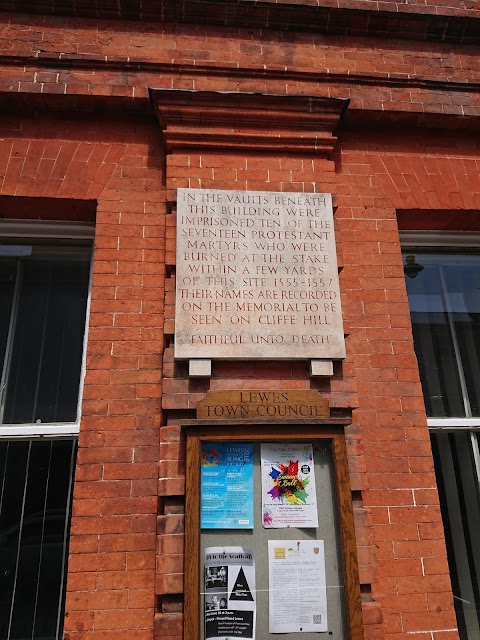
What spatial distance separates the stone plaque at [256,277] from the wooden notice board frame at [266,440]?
426mm

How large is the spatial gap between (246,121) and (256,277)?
1.23m

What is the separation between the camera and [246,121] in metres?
3.58

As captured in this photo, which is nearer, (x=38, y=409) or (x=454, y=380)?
(x=38, y=409)

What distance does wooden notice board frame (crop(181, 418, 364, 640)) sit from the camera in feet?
8.20

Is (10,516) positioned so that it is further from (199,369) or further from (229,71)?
(229,71)

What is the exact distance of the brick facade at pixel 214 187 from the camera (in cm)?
275

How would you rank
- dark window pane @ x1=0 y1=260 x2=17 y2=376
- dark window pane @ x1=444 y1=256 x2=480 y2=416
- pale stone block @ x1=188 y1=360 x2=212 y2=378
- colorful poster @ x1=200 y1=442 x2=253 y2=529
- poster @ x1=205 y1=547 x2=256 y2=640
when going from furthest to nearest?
1. dark window pane @ x1=444 y1=256 x2=480 y2=416
2. dark window pane @ x1=0 y1=260 x2=17 y2=376
3. pale stone block @ x1=188 y1=360 x2=212 y2=378
4. colorful poster @ x1=200 y1=442 x2=253 y2=529
5. poster @ x1=205 y1=547 x2=256 y2=640

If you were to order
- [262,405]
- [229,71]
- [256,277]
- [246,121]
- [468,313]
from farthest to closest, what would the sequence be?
[468,313]
[229,71]
[246,121]
[256,277]
[262,405]

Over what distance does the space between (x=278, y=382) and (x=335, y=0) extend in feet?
10.2

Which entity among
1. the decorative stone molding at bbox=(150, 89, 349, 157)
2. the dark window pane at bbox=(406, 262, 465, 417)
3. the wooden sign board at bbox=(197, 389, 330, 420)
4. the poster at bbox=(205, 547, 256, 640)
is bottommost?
the poster at bbox=(205, 547, 256, 640)

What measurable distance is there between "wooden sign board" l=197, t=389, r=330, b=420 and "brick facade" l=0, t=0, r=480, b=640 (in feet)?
0.25

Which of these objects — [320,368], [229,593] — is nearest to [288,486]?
[229,593]

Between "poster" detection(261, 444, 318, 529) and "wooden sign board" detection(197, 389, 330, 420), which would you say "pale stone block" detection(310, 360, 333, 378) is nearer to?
"wooden sign board" detection(197, 389, 330, 420)

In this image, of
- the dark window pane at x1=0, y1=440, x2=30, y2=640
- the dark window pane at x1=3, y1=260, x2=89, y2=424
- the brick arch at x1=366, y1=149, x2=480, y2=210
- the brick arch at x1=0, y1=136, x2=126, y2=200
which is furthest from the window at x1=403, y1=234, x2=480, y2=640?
the dark window pane at x1=0, y1=440, x2=30, y2=640
